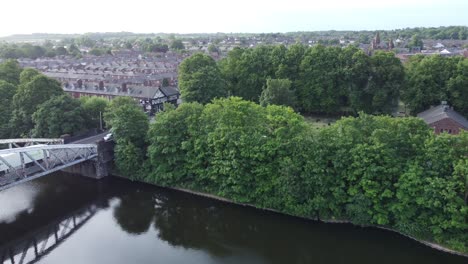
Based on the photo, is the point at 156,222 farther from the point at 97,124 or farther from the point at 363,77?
the point at 363,77

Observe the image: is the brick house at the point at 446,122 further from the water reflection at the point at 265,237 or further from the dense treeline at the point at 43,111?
the dense treeline at the point at 43,111

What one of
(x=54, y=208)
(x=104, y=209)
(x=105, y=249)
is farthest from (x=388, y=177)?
(x=54, y=208)

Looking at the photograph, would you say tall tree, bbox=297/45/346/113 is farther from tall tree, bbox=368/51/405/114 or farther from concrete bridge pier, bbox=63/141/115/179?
concrete bridge pier, bbox=63/141/115/179

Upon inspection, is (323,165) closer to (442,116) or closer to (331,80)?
(442,116)

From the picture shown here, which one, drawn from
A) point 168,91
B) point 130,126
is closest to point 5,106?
point 130,126

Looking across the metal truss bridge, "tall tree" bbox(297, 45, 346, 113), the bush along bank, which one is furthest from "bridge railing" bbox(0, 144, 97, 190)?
"tall tree" bbox(297, 45, 346, 113)
